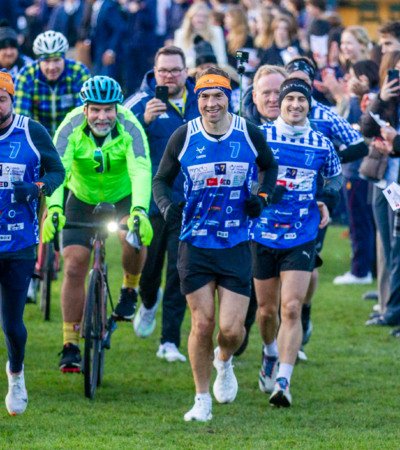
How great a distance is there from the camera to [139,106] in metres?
11.9

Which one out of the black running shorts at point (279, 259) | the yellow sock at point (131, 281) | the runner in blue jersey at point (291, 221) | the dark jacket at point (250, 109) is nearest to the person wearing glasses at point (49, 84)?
the dark jacket at point (250, 109)

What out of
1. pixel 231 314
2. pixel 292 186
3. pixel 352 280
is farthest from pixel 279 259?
pixel 352 280

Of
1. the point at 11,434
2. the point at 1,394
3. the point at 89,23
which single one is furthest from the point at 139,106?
the point at 89,23

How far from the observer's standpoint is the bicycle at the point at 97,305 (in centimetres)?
1012

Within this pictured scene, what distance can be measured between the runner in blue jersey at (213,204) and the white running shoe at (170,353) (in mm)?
2170

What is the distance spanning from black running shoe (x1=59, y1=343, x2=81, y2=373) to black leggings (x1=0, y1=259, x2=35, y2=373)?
163cm

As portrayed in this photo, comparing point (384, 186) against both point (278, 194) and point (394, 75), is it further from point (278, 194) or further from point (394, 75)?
point (278, 194)

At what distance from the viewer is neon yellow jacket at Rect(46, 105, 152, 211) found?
1050cm

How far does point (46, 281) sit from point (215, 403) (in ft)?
11.8

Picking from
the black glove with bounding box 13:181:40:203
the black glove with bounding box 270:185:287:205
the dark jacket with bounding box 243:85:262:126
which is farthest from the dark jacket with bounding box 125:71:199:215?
the black glove with bounding box 13:181:40:203

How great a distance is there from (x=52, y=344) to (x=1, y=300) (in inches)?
120

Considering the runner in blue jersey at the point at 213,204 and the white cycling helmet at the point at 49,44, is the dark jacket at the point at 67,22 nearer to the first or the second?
the white cycling helmet at the point at 49,44

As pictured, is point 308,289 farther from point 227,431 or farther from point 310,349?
point 227,431

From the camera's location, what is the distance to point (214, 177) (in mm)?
9438
